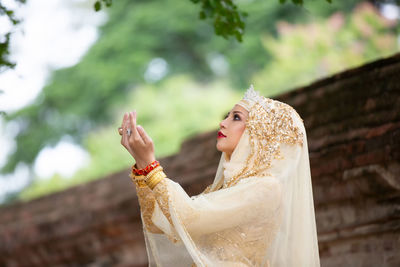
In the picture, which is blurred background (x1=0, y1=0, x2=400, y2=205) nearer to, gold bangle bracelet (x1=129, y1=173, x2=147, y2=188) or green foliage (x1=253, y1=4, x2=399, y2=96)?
green foliage (x1=253, y1=4, x2=399, y2=96)

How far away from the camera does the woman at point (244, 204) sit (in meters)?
3.00

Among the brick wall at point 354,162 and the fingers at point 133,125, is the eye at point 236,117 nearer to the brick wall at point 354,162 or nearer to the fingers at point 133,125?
the fingers at point 133,125

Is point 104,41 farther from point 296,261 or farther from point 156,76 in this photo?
point 296,261

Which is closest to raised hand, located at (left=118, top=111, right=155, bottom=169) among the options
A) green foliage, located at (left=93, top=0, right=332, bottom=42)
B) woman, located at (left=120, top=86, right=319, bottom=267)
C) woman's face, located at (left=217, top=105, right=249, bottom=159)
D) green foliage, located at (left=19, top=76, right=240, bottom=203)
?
woman, located at (left=120, top=86, right=319, bottom=267)

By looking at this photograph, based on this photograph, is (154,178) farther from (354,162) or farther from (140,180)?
(354,162)

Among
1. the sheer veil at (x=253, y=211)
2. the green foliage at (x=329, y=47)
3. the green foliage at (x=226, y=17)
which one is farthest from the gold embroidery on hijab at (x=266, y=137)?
the green foliage at (x=329, y=47)

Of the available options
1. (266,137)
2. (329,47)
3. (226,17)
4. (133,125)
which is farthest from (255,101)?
(329,47)

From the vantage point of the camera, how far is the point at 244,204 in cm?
303

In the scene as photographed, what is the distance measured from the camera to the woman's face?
3297mm

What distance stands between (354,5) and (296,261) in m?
14.3

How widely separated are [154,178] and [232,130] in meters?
0.61

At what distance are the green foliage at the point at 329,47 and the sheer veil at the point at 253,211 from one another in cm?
877

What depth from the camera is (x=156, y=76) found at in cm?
1917

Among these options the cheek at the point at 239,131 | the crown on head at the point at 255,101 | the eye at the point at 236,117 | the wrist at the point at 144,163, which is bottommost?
the wrist at the point at 144,163
